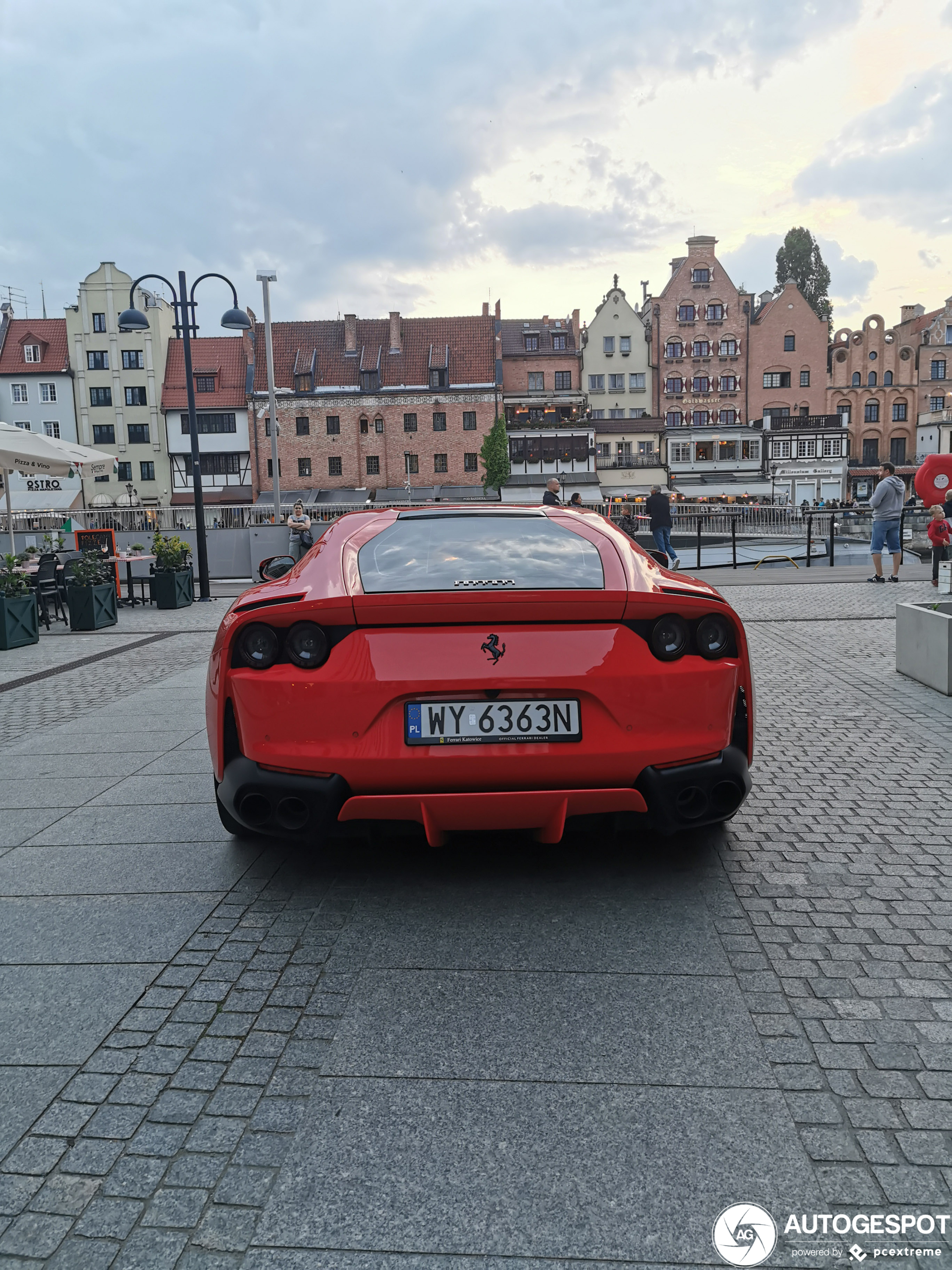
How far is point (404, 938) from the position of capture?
3287 millimetres

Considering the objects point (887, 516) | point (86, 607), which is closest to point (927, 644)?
point (887, 516)

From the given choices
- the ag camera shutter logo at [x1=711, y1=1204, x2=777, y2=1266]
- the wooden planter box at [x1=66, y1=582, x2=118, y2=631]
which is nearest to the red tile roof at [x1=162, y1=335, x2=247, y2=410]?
the wooden planter box at [x1=66, y1=582, x2=118, y2=631]

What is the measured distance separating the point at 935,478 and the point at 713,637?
21.1 metres

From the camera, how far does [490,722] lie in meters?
3.30

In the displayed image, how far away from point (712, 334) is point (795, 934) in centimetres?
6634

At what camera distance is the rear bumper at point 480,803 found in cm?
330

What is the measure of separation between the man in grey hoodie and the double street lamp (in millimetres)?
11223

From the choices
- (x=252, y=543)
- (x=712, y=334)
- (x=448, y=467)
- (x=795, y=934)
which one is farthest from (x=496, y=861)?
(x=712, y=334)

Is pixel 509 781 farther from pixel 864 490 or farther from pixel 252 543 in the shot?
pixel 864 490

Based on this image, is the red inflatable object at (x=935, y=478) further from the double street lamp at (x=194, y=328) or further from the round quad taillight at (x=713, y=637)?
the round quad taillight at (x=713, y=637)

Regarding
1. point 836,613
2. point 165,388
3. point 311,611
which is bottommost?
point 836,613

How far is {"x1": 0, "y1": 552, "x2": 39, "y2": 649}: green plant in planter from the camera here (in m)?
11.7

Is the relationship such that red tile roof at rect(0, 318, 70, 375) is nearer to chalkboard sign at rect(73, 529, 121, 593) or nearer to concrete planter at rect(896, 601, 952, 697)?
chalkboard sign at rect(73, 529, 121, 593)

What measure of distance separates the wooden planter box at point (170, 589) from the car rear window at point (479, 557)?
13.3m
